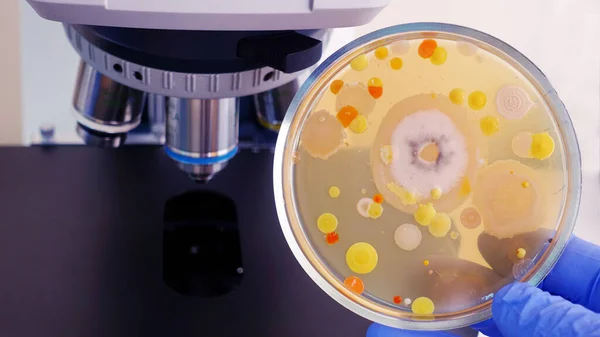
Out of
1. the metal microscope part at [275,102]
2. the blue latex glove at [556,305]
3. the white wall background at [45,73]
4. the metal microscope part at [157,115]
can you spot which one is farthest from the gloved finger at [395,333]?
the white wall background at [45,73]

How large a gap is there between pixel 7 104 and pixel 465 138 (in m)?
0.70

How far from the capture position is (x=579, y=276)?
2.08 feet

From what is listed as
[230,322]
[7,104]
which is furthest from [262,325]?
[7,104]

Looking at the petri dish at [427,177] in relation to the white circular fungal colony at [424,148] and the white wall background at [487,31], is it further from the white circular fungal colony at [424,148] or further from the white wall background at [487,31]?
the white wall background at [487,31]

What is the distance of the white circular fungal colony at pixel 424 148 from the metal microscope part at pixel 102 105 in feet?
1.20

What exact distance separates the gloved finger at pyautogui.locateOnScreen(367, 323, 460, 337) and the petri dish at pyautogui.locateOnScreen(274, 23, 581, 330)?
18mm

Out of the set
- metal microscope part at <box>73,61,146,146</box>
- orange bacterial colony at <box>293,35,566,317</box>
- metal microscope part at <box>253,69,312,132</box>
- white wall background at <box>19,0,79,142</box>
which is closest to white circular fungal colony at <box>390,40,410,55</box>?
orange bacterial colony at <box>293,35,566,317</box>

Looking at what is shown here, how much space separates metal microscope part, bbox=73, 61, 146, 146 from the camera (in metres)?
0.72

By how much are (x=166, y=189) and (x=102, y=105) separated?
0.58 ft

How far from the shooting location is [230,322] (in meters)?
0.67

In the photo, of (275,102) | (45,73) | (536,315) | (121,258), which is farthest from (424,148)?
(45,73)

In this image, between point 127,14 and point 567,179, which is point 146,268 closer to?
point 127,14

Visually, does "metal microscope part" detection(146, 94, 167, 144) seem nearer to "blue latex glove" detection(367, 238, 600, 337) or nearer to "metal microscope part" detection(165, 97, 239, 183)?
"metal microscope part" detection(165, 97, 239, 183)

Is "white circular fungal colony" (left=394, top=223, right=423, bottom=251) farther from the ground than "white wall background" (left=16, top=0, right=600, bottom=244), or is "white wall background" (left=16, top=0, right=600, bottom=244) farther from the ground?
"white wall background" (left=16, top=0, right=600, bottom=244)
